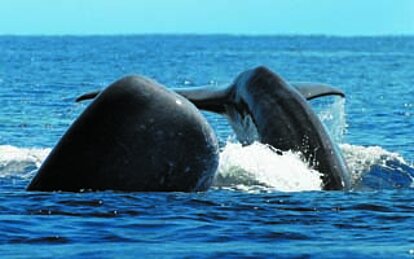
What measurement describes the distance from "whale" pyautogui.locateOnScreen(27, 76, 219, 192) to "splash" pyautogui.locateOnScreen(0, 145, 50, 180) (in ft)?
15.6

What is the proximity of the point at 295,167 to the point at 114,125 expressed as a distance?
3.24 metres

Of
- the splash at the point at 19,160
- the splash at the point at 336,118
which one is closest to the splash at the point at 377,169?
the splash at the point at 336,118

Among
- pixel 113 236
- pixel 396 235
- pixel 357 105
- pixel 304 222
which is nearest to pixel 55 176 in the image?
pixel 113 236

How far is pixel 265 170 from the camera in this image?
15.2 metres

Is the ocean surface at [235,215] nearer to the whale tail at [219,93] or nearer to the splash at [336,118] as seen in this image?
the splash at [336,118]

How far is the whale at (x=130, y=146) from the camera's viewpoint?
1201 cm

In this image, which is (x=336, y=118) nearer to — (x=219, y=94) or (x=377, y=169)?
(x=377, y=169)

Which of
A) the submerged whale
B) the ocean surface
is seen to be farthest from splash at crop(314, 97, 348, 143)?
the submerged whale

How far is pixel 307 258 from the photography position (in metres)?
10.0

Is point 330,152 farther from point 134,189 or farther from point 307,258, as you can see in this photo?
point 307,258

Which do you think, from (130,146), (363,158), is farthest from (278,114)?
(363,158)

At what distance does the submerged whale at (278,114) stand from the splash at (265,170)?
0.12 meters

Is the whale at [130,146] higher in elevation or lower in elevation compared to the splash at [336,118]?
higher

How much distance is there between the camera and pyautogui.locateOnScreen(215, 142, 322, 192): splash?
47.4 ft
